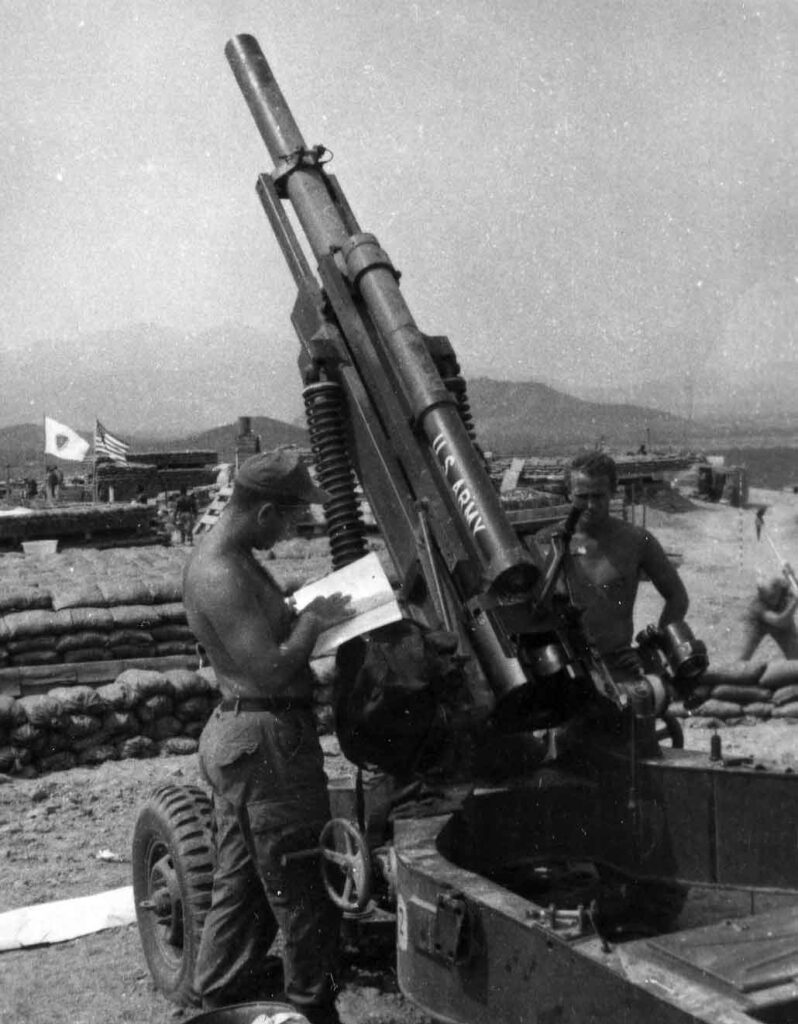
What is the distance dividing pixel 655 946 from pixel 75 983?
2708 mm

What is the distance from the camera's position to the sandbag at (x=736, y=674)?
332 inches

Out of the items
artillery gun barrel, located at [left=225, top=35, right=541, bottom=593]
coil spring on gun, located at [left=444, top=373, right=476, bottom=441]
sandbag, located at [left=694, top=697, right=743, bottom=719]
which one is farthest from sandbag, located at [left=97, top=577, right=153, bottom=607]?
coil spring on gun, located at [left=444, top=373, right=476, bottom=441]

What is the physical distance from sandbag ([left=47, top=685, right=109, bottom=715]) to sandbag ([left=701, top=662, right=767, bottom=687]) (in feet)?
13.4

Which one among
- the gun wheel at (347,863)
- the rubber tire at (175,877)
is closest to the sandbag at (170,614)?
the rubber tire at (175,877)

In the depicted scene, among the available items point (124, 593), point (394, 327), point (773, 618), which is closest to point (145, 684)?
point (124, 593)

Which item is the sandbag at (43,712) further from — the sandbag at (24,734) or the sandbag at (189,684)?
the sandbag at (189,684)

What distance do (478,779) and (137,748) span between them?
4.44 meters

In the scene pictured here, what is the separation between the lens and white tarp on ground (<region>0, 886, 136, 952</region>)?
496 centimetres

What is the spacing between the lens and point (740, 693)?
8.39 m

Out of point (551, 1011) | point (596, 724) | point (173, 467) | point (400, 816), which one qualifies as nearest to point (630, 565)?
point (596, 724)

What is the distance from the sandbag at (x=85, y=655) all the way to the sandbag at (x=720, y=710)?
415 centimetres

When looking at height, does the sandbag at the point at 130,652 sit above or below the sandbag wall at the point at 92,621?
below

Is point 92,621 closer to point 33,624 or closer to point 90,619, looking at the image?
point 90,619

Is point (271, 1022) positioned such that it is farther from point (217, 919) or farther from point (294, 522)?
point (294, 522)
